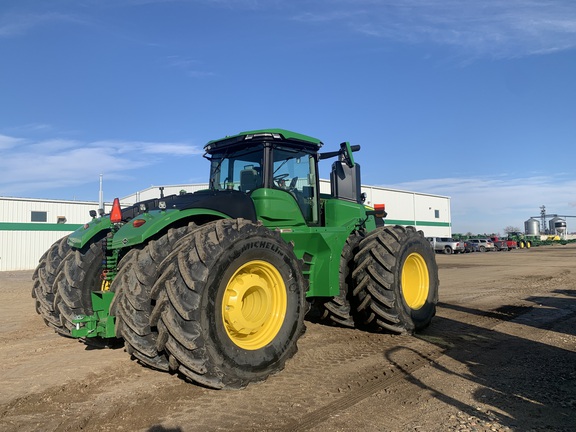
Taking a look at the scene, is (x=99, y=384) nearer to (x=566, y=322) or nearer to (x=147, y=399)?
(x=147, y=399)

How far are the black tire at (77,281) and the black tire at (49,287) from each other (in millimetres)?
208

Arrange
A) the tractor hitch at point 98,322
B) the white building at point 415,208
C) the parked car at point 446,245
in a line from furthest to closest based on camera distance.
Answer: the white building at point 415,208 < the parked car at point 446,245 < the tractor hitch at point 98,322

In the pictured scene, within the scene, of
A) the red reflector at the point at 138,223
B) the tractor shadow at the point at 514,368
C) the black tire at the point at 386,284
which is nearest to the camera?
the tractor shadow at the point at 514,368

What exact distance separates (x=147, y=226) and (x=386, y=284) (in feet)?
11.1

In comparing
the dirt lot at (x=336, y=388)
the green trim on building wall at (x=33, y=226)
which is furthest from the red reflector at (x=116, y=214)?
the green trim on building wall at (x=33, y=226)

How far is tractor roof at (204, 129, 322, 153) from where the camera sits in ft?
19.9

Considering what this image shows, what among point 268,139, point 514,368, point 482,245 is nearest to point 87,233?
point 268,139

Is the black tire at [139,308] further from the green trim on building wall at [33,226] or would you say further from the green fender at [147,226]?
the green trim on building wall at [33,226]

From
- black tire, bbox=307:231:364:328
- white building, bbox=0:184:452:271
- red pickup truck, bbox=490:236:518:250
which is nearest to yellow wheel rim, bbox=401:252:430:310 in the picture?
black tire, bbox=307:231:364:328

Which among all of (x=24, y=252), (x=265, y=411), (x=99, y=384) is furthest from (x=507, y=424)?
(x=24, y=252)

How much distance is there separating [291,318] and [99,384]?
203cm

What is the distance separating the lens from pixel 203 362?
393 cm

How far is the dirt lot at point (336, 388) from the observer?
11.6ft

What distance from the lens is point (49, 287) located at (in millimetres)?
5801
